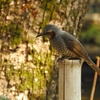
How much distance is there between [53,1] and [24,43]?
589 mm

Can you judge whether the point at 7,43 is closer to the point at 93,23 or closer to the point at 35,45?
the point at 35,45

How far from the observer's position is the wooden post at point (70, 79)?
12.1 ft

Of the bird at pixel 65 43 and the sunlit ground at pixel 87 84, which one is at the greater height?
the bird at pixel 65 43

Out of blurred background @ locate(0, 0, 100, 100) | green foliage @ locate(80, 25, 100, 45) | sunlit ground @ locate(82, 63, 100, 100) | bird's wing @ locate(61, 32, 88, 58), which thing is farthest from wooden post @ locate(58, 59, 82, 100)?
green foliage @ locate(80, 25, 100, 45)

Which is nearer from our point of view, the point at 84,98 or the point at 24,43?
the point at 24,43

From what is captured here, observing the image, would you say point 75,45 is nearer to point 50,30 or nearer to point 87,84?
point 50,30

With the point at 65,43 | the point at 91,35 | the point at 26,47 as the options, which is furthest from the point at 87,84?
the point at 65,43

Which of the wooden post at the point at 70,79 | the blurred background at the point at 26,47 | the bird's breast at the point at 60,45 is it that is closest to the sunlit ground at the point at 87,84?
the blurred background at the point at 26,47

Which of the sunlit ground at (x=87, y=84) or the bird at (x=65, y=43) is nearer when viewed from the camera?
the bird at (x=65, y=43)

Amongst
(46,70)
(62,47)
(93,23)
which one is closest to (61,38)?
(62,47)

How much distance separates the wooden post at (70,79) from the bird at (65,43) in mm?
499

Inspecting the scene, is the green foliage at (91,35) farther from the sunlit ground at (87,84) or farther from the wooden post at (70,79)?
the wooden post at (70,79)

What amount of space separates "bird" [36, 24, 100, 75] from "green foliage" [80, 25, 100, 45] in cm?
1493

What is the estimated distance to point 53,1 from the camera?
211 inches
